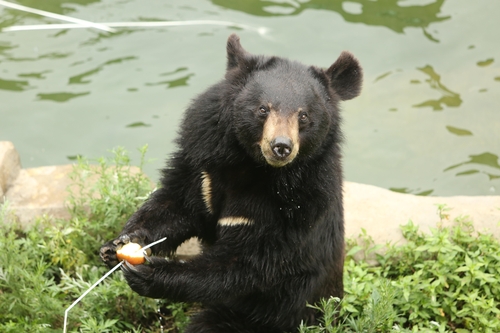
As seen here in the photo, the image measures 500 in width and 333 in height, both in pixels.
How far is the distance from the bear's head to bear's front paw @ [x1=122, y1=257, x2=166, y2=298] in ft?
2.63

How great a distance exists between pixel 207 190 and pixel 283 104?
2.55ft

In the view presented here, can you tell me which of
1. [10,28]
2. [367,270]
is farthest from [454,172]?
[10,28]

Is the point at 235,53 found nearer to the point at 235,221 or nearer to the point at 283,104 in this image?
the point at 283,104

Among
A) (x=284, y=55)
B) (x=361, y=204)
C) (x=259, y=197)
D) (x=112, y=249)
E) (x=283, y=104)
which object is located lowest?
(x=361, y=204)

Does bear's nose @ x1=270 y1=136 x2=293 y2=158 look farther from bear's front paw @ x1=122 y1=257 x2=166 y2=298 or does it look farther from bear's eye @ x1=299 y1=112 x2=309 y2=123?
bear's front paw @ x1=122 y1=257 x2=166 y2=298

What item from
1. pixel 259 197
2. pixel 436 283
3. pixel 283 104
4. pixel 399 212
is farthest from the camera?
pixel 399 212

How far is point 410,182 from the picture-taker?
7270 mm

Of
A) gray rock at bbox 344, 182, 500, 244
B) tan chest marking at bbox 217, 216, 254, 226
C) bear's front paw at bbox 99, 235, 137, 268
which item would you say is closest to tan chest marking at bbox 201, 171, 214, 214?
tan chest marking at bbox 217, 216, 254, 226

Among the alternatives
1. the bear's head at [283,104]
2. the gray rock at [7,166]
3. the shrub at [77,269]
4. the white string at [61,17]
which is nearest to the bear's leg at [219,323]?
the shrub at [77,269]

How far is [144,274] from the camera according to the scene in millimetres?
3752

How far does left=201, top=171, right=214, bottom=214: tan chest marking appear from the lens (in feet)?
13.3

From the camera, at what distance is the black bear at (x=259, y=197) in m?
3.71

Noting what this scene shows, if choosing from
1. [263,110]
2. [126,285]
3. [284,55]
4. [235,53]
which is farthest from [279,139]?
[284,55]

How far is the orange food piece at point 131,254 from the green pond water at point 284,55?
10.5 ft
